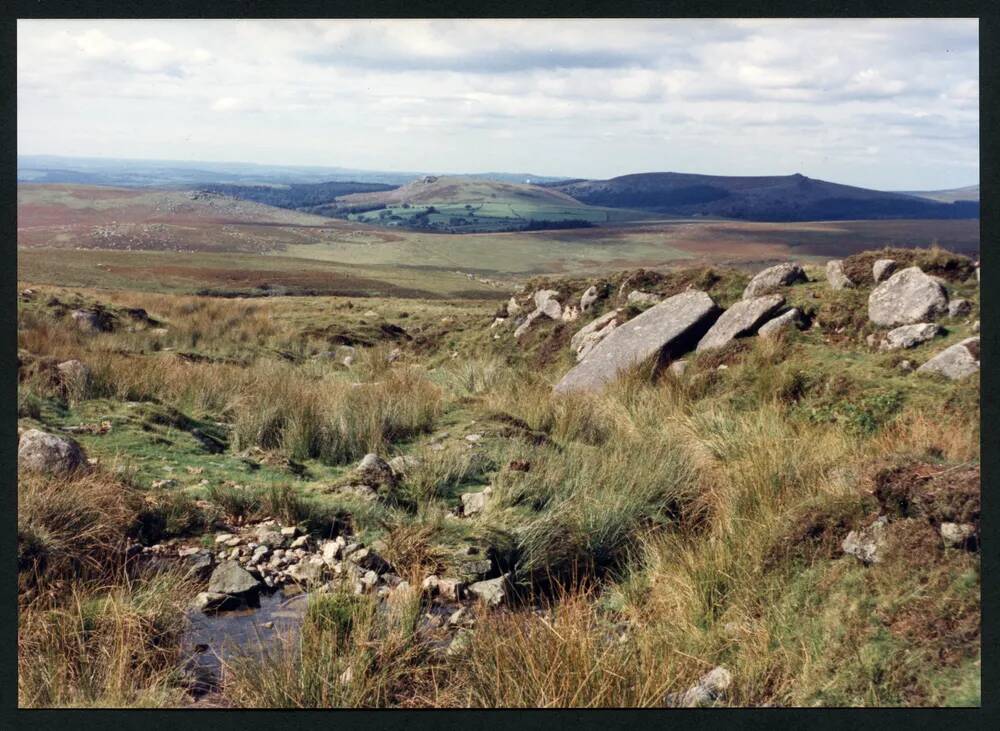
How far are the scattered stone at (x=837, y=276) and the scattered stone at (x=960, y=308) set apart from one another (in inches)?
80.1

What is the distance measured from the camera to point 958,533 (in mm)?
4828

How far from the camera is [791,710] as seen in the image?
4.24 meters

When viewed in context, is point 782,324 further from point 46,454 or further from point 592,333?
point 46,454

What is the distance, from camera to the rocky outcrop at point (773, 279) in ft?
42.3

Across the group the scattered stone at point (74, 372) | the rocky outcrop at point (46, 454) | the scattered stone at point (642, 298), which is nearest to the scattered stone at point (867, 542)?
the rocky outcrop at point (46, 454)

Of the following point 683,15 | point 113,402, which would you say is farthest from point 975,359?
point 113,402

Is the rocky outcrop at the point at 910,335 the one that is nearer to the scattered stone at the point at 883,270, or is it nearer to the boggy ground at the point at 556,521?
the boggy ground at the point at 556,521

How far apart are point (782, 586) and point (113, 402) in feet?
24.1

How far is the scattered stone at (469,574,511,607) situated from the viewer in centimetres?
547

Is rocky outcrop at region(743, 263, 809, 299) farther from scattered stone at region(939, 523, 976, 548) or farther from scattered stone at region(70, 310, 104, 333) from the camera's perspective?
scattered stone at region(70, 310, 104, 333)

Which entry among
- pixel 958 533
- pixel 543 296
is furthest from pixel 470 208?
pixel 958 533

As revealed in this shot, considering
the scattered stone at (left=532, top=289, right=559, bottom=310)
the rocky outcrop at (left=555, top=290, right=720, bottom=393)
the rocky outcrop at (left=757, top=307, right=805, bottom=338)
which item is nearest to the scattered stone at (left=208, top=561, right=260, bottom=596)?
the rocky outcrop at (left=555, top=290, right=720, bottom=393)

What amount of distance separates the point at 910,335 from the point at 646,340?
3618 mm

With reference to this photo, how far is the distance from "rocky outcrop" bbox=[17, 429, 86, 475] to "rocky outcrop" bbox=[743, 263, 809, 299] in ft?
33.2
